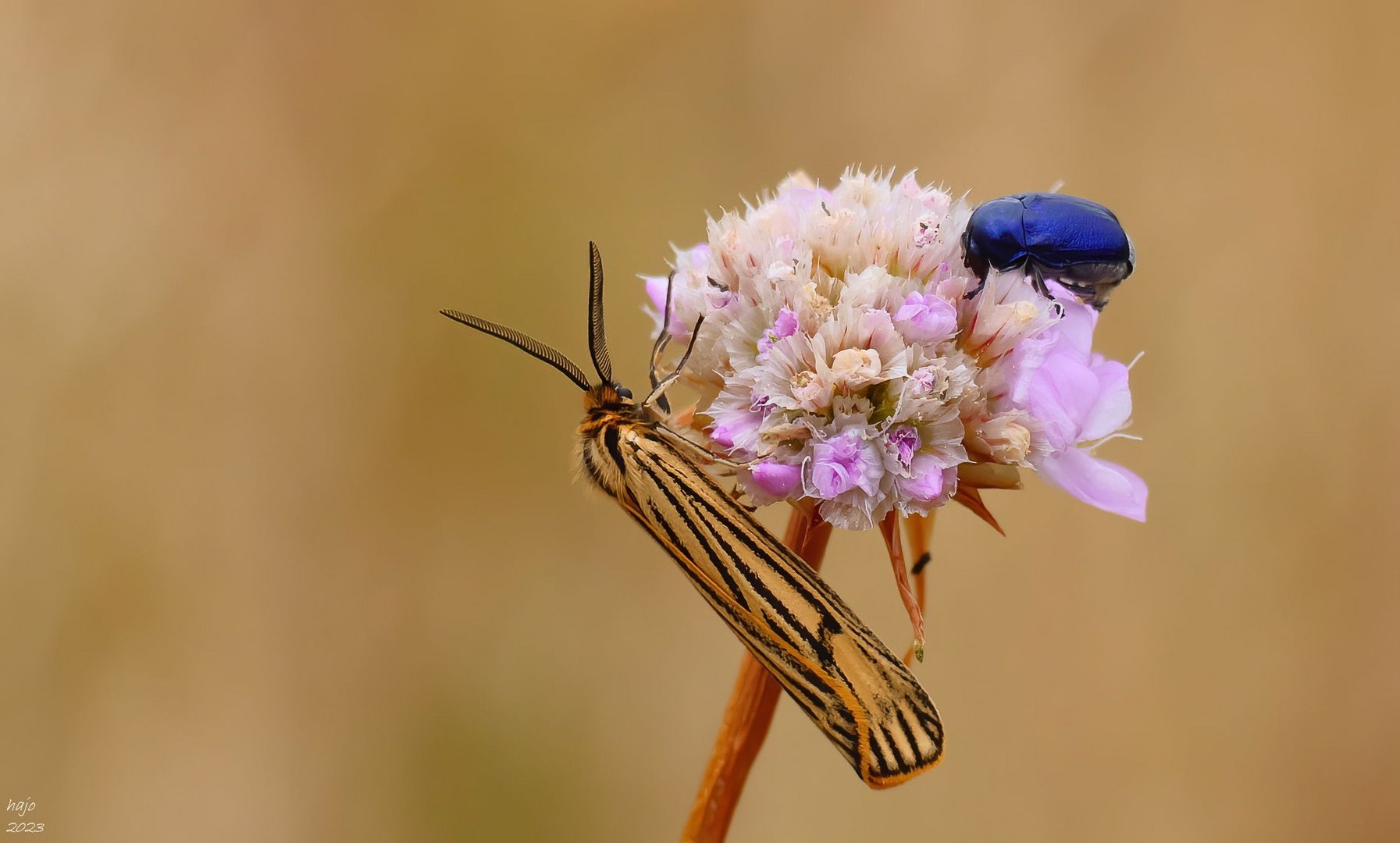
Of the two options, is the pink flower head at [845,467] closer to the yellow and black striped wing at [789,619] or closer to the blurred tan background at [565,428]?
the yellow and black striped wing at [789,619]

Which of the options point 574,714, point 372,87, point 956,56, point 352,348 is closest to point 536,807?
point 574,714

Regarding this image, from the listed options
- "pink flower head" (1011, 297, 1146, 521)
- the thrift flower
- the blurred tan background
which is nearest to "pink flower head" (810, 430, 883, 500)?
the thrift flower

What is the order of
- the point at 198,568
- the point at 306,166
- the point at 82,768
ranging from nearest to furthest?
the point at 82,768
the point at 198,568
the point at 306,166

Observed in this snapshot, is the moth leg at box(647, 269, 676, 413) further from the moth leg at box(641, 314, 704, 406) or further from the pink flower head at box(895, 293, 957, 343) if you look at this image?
the pink flower head at box(895, 293, 957, 343)

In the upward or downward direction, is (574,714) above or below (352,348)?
below

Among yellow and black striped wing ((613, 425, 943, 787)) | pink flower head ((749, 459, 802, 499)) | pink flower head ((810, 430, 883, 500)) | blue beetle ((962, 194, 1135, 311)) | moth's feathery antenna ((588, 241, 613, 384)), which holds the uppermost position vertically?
blue beetle ((962, 194, 1135, 311))

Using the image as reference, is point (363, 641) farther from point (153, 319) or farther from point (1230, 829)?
point (1230, 829)

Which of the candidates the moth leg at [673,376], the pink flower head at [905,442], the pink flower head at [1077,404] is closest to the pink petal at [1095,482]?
the pink flower head at [1077,404]
